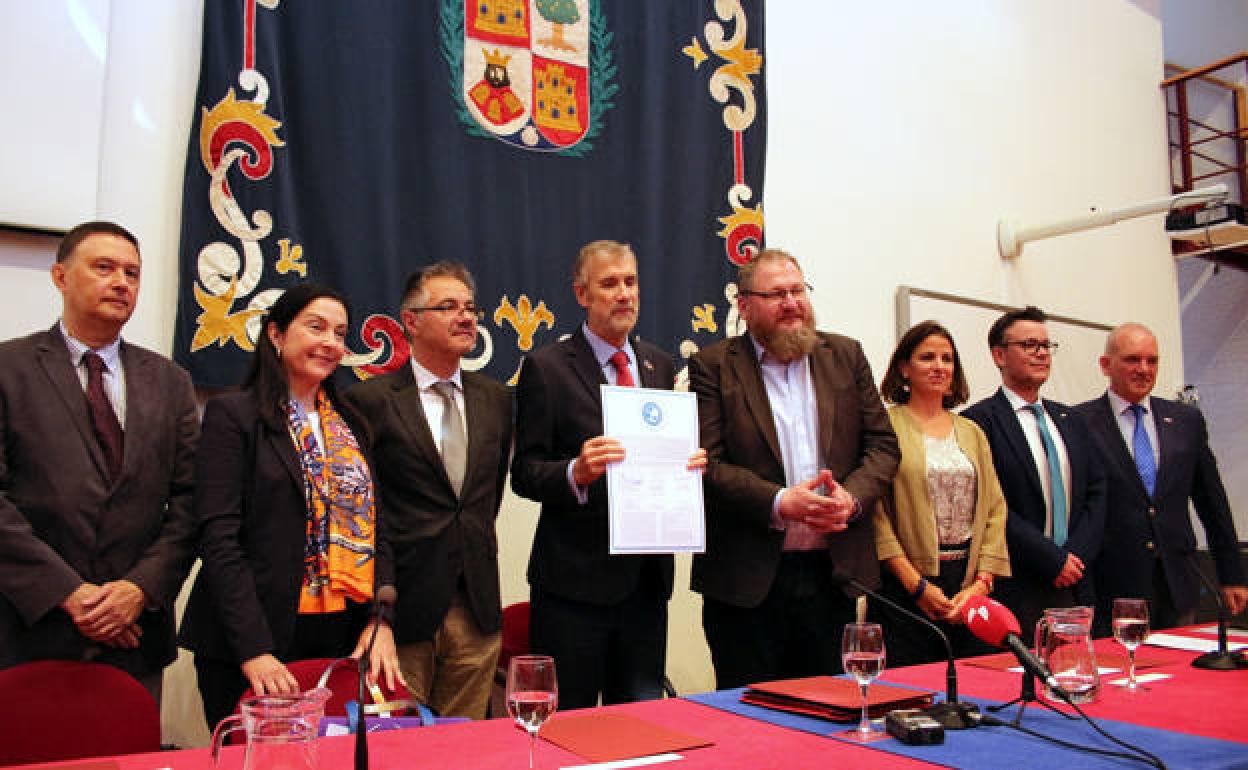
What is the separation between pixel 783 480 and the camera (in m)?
2.96

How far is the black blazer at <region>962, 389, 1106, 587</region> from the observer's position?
3391mm

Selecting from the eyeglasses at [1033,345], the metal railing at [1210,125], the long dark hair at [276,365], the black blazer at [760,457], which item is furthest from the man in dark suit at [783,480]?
the metal railing at [1210,125]

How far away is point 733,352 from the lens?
3.14 metres

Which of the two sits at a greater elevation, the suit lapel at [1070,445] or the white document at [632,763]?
the suit lapel at [1070,445]

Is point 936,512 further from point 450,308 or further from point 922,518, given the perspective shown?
point 450,308

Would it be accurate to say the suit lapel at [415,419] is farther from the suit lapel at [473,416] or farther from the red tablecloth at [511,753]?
the red tablecloth at [511,753]

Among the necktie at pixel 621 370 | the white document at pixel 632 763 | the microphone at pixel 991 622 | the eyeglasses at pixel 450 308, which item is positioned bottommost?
the white document at pixel 632 763

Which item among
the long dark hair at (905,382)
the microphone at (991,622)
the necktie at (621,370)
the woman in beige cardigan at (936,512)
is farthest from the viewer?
the long dark hair at (905,382)

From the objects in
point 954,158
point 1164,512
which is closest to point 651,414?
point 1164,512

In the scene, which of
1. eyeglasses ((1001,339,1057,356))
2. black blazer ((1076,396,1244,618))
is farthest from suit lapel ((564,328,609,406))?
black blazer ((1076,396,1244,618))

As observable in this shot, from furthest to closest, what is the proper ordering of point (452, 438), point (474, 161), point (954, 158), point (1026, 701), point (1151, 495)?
point (954, 158) → point (1151, 495) → point (474, 161) → point (452, 438) → point (1026, 701)

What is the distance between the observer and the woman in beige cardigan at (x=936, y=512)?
3.05 meters

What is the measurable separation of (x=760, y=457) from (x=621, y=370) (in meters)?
0.51

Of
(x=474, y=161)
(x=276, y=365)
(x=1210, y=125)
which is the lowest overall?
(x=276, y=365)
